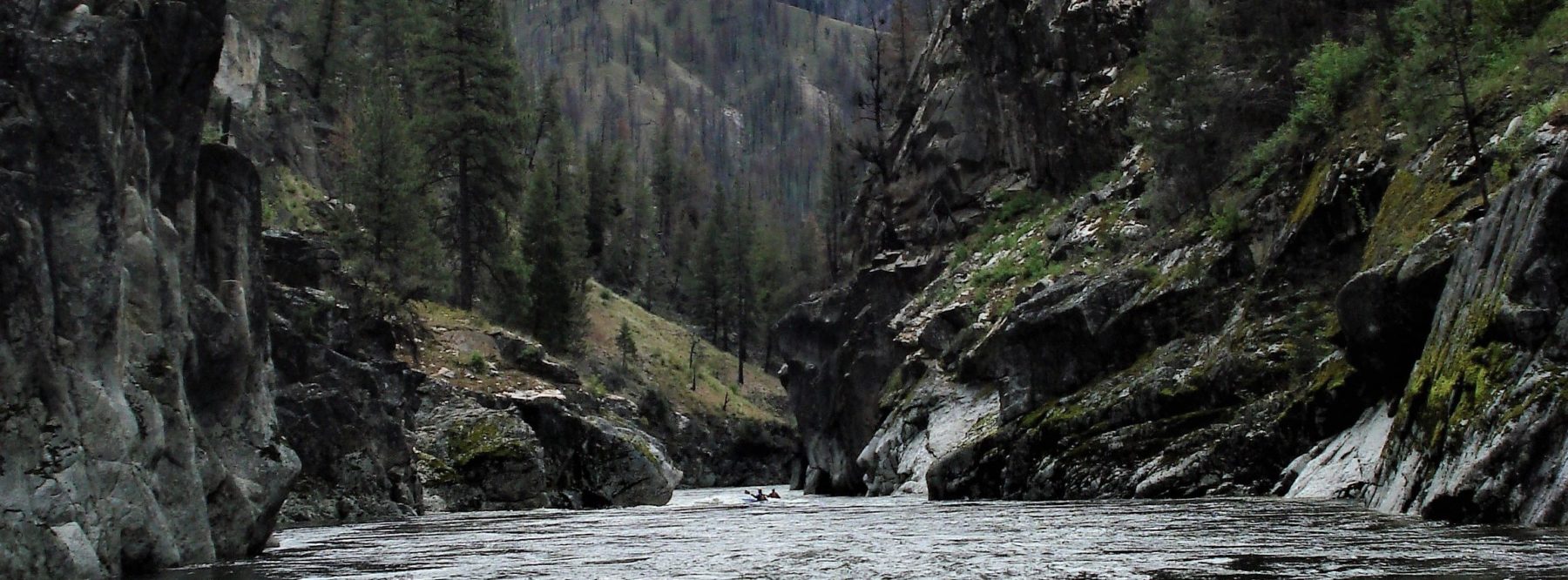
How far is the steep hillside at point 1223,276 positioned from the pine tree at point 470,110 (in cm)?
1966

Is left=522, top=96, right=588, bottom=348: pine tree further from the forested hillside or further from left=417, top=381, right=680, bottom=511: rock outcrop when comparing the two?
left=417, top=381, right=680, bottom=511: rock outcrop

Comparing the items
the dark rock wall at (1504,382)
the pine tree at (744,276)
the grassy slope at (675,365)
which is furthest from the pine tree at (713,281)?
the dark rock wall at (1504,382)

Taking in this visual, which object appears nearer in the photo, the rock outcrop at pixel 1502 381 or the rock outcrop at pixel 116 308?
the rock outcrop at pixel 116 308

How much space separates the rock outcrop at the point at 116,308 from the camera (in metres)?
12.8

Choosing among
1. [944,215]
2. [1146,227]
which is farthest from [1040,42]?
[1146,227]

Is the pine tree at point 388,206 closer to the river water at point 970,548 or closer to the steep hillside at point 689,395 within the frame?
the steep hillside at point 689,395

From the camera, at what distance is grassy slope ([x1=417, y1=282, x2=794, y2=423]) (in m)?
49.5

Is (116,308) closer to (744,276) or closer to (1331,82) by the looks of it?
(1331,82)

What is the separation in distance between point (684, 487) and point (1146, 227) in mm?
38931

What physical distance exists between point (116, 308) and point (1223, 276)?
29.8m

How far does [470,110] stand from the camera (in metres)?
55.7

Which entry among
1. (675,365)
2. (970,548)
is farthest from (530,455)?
(675,365)

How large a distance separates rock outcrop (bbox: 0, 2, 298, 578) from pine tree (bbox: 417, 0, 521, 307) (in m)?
35.9

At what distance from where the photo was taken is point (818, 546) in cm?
1959
